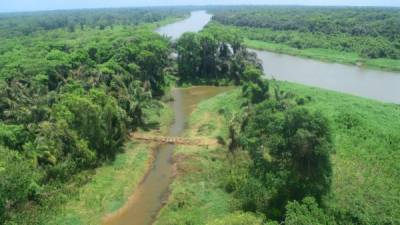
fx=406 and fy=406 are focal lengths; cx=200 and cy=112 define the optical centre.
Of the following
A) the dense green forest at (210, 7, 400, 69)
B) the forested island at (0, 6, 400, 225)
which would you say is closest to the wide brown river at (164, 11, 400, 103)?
the dense green forest at (210, 7, 400, 69)

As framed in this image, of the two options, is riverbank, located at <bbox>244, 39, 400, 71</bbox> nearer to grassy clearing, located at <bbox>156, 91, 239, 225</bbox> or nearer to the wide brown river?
the wide brown river

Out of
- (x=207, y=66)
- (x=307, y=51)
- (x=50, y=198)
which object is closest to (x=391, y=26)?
(x=307, y=51)

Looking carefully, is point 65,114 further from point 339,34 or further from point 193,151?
point 339,34

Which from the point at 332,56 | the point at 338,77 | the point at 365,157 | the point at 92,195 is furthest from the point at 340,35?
the point at 92,195

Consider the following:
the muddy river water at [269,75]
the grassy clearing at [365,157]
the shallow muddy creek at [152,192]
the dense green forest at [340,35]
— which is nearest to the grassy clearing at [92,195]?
the shallow muddy creek at [152,192]

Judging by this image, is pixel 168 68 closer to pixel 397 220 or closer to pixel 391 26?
pixel 397 220

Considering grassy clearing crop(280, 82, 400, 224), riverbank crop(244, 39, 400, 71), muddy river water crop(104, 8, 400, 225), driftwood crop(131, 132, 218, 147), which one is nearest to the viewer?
grassy clearing crop(280, 82, 400, 224)

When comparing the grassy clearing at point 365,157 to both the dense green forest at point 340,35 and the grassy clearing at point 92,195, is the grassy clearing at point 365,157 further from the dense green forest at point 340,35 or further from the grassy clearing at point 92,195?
the dense green forest at point 340,35

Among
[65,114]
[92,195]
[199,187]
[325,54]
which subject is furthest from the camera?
[325,54]
